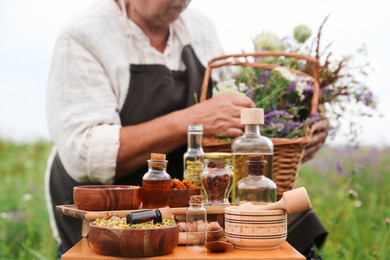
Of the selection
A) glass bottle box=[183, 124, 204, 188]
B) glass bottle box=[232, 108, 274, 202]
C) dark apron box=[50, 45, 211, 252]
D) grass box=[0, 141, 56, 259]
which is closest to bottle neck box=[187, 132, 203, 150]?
glass bottle box=[183, 124, 204, 188]

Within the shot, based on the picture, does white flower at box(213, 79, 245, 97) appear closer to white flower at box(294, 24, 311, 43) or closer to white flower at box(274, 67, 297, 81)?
→ white flower at box(274, 67, 297, 81)

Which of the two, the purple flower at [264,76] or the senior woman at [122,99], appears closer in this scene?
the senior woman at [122,99]

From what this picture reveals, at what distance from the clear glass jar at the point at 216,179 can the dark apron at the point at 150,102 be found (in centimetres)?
75

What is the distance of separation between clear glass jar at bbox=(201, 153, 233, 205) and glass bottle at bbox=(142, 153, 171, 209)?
137mm

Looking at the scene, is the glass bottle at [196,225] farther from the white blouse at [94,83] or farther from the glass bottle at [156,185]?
the white blouse at [94,83]

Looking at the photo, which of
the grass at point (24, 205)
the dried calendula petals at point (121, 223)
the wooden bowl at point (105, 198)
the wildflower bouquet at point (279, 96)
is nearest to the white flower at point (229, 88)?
the wildflower bouquet at point (279, 96)

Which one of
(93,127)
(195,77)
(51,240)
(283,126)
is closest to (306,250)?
(283,126)

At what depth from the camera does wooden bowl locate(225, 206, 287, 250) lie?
183 cm

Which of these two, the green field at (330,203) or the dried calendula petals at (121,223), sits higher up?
the dried calendula petals at (121,223)

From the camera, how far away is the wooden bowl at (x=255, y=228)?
6.01 feet

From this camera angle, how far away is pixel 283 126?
2.59 meters

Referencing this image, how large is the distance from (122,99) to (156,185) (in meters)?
0.95

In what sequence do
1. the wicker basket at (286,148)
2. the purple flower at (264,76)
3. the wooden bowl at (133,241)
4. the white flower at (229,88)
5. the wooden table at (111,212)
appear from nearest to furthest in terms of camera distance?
the wooden bowl at (133,241), the wooden table at (111,212), the wicker basket at (286,148), the white flower at (229,88), the purple flower at (264,76)

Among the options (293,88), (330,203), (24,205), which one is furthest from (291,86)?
(24,205)
